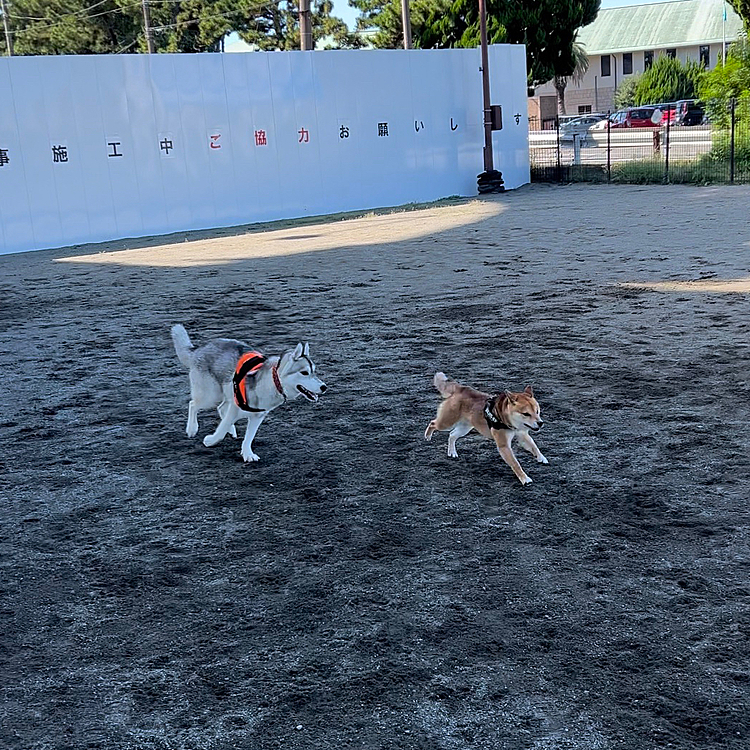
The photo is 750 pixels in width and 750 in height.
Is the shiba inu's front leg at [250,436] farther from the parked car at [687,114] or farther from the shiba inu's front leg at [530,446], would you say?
the parked car at [687,114]

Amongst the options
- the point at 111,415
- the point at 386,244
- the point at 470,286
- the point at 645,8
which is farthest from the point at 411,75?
the point at 645,8

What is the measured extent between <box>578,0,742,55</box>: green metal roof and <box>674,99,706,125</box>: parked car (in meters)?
24.8

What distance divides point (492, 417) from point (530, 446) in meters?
0.35

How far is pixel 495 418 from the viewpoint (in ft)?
18.8

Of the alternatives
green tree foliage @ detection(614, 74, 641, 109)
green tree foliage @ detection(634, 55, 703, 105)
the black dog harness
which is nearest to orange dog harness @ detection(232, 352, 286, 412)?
the black dog harness

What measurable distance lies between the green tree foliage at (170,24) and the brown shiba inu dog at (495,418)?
165 feet

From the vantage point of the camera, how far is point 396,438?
6.82 meters

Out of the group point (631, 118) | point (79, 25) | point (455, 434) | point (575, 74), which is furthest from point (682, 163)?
point (575, 74)

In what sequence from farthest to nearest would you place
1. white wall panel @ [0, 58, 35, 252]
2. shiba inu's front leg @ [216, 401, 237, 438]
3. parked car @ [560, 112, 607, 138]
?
parked car @ [560, 112, 607, 138], white wall panel @ [0, 58, 35, 252], shiba inu's front leg @ [216, 401, 237, 438]

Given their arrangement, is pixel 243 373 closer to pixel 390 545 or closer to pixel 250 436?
pixel 250 436

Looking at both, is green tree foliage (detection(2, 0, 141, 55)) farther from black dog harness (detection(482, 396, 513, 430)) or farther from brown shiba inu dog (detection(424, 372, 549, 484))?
black dog harness (detection(482, 396, 513, 430))

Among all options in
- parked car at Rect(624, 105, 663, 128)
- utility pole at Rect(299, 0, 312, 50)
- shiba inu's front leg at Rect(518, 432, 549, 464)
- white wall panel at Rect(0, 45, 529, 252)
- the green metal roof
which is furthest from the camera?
the green metal roof

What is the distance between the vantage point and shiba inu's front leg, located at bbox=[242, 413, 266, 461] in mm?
6281

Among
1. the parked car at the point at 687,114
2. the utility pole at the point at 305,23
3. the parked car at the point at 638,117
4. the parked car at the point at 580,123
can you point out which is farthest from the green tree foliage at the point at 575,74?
the utility pole at the point at 305,23
